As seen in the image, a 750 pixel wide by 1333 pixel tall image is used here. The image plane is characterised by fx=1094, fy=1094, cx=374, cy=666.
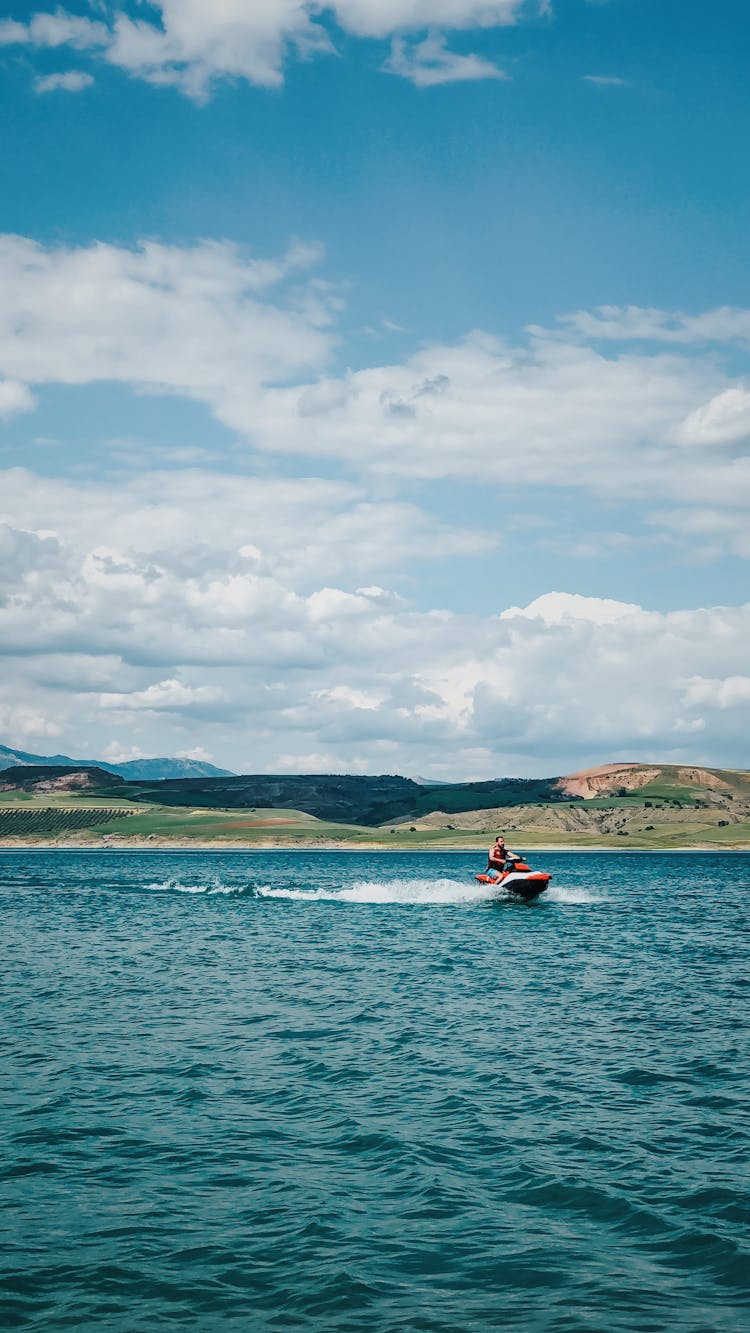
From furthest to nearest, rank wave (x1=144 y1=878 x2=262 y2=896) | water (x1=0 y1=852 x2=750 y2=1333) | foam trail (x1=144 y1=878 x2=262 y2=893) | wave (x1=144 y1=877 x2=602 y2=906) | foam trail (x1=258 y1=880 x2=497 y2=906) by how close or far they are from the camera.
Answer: foam trail (x1=144 y1=878 x2=262 y2=893)
wave (x1=144 y1=878 x2=262 y2=896)
foam trail (x1=258 y1=880 x2=497 y2=906)
wave (x1=144 y1=877 x2=602 y2=906)
water (x1=0 y1=852 x2=750 y2=1333)

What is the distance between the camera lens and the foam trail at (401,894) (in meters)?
91.2

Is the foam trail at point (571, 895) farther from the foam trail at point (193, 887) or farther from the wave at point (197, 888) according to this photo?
the foam trail at point (193, 887)

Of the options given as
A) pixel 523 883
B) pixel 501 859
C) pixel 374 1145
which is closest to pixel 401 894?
pixel 501 859

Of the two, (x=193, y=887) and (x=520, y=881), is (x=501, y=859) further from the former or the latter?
(x=193, y=887)

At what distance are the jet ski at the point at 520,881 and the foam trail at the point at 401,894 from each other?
2.53 m

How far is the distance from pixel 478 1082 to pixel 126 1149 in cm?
838

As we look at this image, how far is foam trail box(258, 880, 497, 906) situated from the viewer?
9125 centimetres

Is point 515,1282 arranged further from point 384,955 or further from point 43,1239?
point 384,955

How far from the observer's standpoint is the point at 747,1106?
75.8 feet

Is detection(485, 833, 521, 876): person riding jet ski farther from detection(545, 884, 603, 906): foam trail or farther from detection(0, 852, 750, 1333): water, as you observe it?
detection(0, 852, 750, 1333): water

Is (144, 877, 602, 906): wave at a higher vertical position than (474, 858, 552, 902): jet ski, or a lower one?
lower

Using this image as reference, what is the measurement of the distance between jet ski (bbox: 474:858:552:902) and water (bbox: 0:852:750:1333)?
3215 cm

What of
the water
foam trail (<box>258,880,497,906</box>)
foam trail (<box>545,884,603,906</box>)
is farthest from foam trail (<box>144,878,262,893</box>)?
the water

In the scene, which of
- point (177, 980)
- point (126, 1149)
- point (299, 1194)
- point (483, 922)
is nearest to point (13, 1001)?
point (177, 980)
